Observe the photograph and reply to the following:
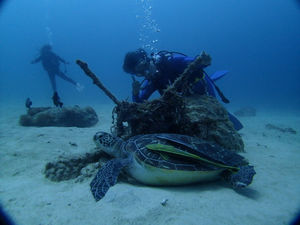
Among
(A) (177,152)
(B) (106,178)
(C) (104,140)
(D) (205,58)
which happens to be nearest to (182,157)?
(A) (177,152)

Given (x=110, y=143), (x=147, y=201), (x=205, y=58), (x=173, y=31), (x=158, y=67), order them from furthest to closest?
(x=173, y=31) < (x=158, y=67) < (x=205, y=58) < (x=110, y=143) < (x=147, y=201)

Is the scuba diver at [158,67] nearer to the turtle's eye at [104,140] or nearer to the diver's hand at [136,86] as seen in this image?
the diver's hand at [136,86]

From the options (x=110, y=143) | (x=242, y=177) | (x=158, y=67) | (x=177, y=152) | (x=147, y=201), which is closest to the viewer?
(x=147, y=201)

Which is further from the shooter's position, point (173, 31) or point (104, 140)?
point (173, 31)

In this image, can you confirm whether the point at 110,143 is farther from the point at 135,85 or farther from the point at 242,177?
the point at 242,177

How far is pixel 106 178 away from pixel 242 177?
1903 millimetres

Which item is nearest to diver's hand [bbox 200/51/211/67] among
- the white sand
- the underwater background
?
the white sand

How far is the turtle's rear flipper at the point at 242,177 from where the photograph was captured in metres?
2.27

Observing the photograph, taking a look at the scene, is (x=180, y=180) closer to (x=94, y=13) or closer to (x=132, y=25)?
(x=132, y=25)

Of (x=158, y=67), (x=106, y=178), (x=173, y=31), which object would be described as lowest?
(x=106, y=178)

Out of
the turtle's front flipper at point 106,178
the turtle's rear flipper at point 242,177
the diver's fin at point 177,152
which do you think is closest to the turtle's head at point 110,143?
the turtle's front flipper at point 106,178

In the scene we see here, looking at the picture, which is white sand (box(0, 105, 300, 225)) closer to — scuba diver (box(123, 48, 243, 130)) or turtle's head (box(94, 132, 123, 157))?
turtle's head (box(94, 132, 123, 157))

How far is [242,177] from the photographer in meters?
2.38

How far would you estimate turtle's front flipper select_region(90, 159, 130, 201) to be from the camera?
7.18 feet
